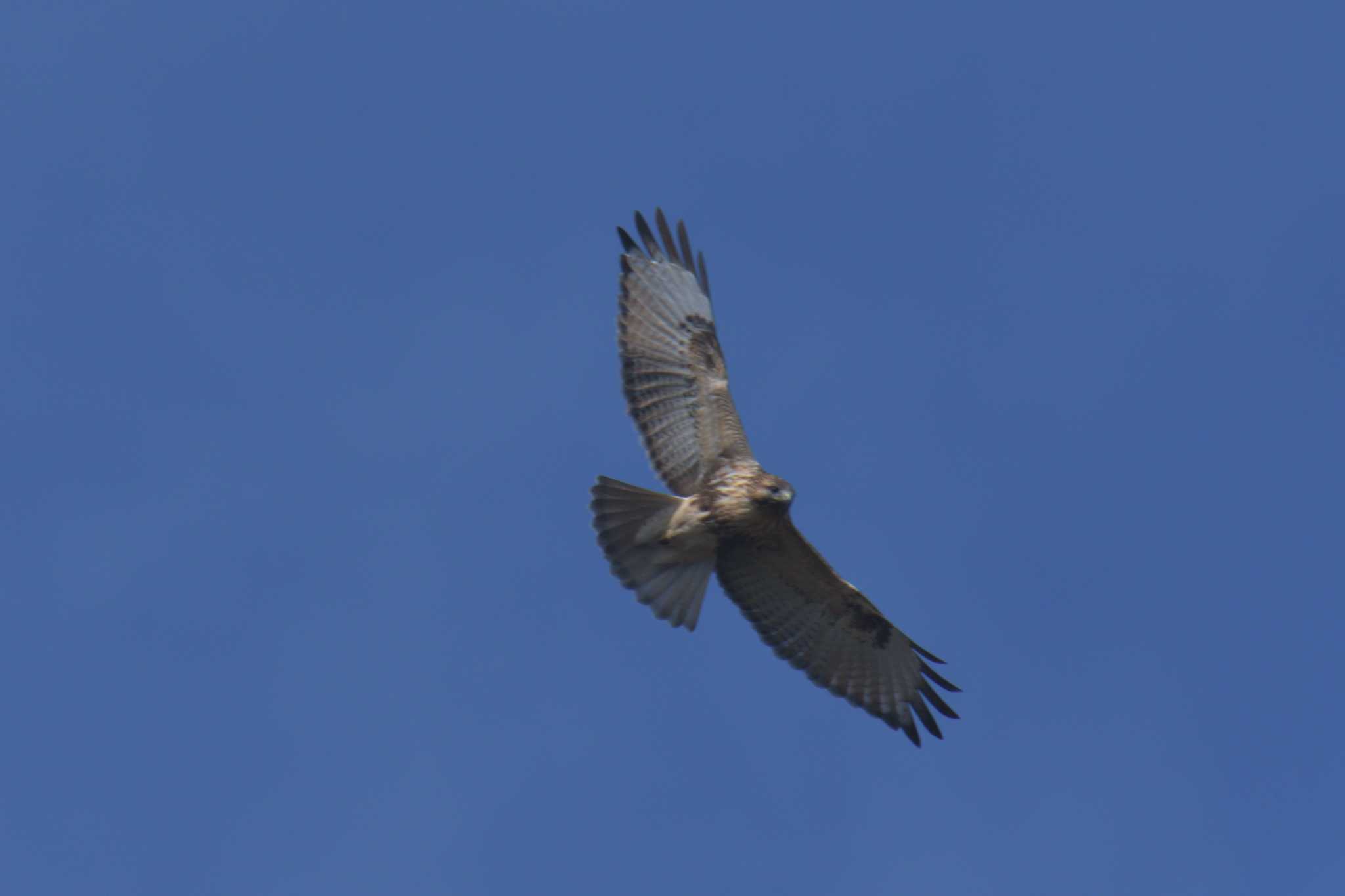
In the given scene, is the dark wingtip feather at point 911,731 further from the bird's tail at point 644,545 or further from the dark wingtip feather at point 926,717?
the bird's tail at point 644,545

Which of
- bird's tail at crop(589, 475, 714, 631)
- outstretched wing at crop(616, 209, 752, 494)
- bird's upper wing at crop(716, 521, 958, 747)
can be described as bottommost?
bird's tail at crop(589, 475, 714, 631)

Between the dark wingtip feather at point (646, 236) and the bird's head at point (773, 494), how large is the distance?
7.68 feet

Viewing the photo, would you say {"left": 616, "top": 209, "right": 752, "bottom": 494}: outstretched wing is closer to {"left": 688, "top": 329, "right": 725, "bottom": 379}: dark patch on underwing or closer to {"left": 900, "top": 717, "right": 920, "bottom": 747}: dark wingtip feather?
{"left": 688, "top": 329, "right": 725, "bottom": 379}: dark patch on underwing

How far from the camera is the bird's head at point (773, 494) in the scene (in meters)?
11.4

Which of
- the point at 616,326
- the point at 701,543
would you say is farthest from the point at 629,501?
the point at 616,326

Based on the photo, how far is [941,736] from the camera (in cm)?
1241

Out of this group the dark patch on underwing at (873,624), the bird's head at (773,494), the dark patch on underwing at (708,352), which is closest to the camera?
the bird's head at (773,494)

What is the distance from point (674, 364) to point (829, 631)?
2230mm

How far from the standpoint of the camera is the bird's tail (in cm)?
1152

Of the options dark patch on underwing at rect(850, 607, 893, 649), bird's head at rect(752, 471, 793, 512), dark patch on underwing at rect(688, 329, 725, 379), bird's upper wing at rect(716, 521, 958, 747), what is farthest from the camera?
dark patch on underwing at rect(688, 329, 725, 379)

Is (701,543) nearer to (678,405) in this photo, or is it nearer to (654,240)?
(678,405)

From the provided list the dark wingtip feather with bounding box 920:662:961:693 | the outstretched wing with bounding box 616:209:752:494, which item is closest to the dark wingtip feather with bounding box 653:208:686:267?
the outstretched wing with bounding box 616:209:752:494

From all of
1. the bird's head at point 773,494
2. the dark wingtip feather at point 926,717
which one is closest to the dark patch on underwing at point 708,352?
the bird's head at point 773,494

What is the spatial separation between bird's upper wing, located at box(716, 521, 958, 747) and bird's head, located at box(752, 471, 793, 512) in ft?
1.09
